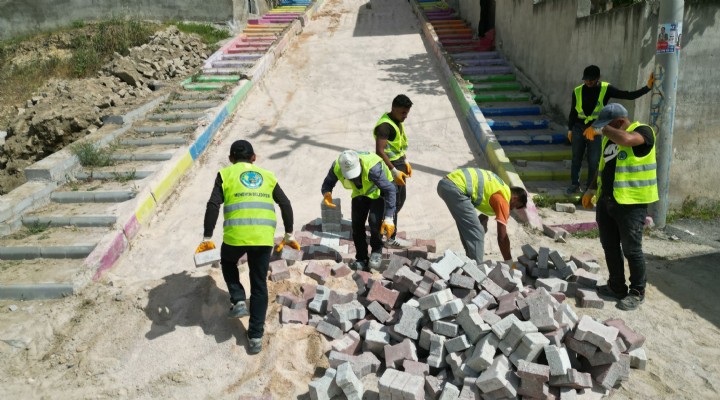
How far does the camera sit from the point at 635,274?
15.3 feet

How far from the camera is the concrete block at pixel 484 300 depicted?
4293 mm

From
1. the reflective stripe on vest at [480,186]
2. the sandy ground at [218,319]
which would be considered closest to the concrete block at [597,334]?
the sandy ground at [218,319]

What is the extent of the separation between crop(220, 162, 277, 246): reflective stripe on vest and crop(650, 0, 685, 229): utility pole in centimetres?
471

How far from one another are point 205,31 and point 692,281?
1295 cm

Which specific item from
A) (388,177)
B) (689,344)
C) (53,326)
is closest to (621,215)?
(689,344)

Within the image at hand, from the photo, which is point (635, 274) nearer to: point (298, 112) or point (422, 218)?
point (422, 218)

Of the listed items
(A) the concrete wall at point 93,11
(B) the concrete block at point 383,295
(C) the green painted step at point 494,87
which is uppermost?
(A) the concrete wall at point 93,11

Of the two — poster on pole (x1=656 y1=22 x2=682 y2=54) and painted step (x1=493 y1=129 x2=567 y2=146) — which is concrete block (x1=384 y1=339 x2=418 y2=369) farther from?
painted step (x1=493 y1=129 x2=567 y2=146)

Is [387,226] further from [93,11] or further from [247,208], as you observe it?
[93,11]

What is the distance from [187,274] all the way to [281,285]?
3.60ft

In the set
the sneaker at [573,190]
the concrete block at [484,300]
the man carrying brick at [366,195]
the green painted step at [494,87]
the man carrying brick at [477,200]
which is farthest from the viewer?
the green painted step at [494,87]

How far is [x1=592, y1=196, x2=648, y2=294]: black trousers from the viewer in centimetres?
451

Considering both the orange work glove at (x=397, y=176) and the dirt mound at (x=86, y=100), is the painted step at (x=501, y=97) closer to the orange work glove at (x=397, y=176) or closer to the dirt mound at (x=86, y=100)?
the orange work glove at (x=397, y=176)

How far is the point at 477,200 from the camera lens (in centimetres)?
491
